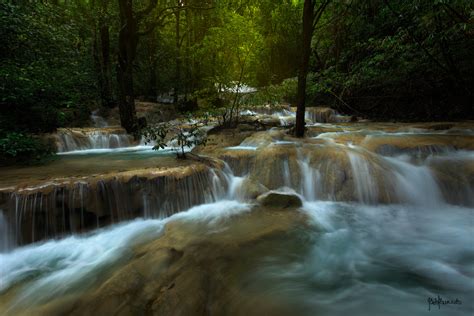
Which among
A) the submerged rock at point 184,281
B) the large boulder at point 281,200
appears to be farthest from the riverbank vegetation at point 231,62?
the submerged rock at point 184,281

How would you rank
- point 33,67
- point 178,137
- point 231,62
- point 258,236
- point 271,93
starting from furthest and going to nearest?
point 231,62 < point 271,93 < point 178,137 < point 33,67 < point 258,236

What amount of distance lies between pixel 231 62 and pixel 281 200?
26.2 feet

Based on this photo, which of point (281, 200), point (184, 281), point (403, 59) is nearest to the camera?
point (184, 281)

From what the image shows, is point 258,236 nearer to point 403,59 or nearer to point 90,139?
point 90,139

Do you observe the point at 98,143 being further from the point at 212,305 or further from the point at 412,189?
the point at 412,189

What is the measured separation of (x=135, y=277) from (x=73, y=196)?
84.9 inches

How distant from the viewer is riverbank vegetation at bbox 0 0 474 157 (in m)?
6.45

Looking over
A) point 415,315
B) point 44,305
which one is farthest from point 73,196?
point 415,315

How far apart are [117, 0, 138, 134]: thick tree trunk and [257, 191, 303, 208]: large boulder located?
261 inches

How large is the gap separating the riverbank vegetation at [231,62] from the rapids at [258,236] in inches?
91.5

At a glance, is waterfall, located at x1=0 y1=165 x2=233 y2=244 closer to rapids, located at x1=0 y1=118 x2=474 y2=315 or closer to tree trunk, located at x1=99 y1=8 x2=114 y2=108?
rapids, located at x1=0 y1=118 x2=474 y2=315

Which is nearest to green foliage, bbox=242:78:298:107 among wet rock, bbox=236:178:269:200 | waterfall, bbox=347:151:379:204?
waterfall, bbox=347:151:379:204

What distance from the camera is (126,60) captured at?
369 inches

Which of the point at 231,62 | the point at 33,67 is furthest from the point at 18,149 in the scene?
the point at 231,62
